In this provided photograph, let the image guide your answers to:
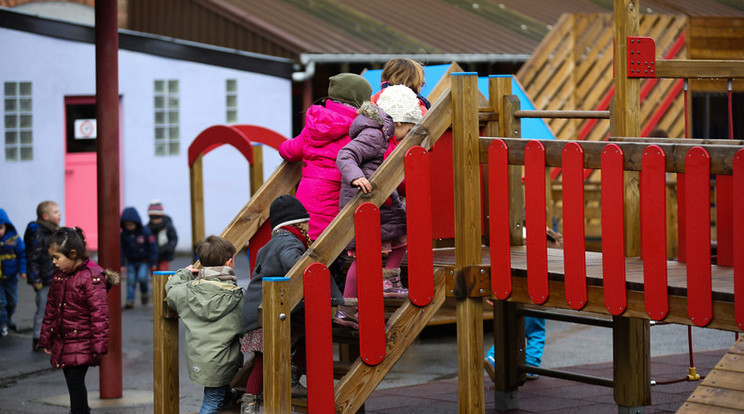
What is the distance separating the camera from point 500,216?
20.3 ft

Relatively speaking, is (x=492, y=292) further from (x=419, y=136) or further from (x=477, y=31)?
(x=477, y=31)

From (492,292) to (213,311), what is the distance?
162 cm

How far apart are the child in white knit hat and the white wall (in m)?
12.6

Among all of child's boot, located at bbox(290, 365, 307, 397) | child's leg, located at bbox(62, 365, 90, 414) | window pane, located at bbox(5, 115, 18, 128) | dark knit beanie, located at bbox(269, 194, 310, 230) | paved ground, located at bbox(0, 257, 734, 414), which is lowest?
paved ground, located at bbox(0, 257, 734, 414)

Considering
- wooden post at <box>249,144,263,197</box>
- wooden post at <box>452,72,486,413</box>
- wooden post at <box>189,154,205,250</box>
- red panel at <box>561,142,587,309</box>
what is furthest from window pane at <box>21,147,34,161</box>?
red panel at <box>561,142,587,309</box>

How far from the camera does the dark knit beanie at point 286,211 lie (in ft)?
20.2

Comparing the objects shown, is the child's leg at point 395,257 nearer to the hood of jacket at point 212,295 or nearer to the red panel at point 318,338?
the red panel at point 318,338

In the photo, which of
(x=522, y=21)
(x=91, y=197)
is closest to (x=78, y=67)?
(x=91, y=197)

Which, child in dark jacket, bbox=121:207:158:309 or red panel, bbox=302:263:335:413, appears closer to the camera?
red panel, bbox=302:263:335:413

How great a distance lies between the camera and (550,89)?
16750mm

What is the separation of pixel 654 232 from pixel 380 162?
67.9 inches

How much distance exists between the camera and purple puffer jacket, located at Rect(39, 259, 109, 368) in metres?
7.08

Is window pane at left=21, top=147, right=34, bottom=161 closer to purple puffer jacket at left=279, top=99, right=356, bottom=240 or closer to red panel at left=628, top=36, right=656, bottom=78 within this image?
purple puffer jacket at left=279, top=99, right=356, bottom=240

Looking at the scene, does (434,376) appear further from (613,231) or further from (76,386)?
(613,231)
